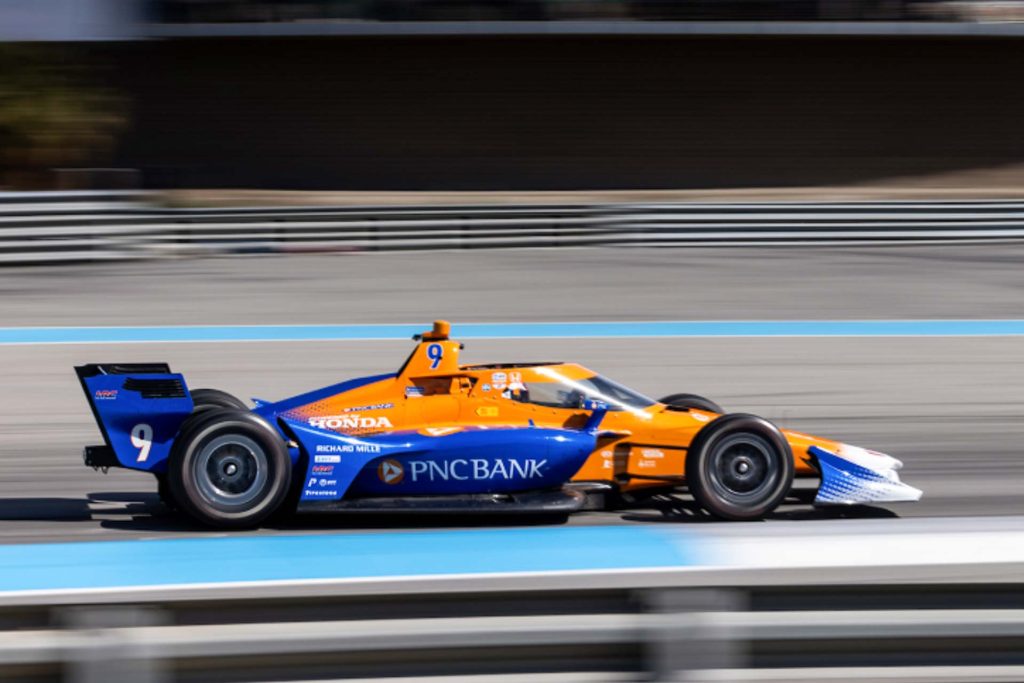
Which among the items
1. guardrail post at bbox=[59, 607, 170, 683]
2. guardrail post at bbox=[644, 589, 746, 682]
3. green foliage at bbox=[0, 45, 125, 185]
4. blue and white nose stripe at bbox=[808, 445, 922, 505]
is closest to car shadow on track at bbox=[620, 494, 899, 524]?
blue and white nose stripe at bbox=[808, 445, 922, 505]

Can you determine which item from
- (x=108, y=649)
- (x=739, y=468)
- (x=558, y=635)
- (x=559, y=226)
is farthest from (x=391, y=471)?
(x=559, y=226)

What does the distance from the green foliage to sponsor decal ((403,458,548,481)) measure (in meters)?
17.1

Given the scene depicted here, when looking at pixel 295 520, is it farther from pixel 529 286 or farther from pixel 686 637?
pixel 529 286

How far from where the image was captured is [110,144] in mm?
24922

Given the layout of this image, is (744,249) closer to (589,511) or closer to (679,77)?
(679,77)

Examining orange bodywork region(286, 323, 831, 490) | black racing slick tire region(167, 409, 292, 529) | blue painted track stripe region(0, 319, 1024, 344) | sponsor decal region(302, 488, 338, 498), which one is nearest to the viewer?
black racing slick tire region(167, 409, 292, 529)

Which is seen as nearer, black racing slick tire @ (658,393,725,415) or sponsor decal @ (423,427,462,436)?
sponsor decal @ (423,427,462,436)

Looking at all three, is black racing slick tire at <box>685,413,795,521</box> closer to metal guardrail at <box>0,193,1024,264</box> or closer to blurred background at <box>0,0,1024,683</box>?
blurred background at <box>0,0,1024,683</box>

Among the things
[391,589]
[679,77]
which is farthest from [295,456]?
[679,77]

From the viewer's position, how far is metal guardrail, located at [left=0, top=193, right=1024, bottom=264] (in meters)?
18.8

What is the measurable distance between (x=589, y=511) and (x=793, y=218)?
14.2m

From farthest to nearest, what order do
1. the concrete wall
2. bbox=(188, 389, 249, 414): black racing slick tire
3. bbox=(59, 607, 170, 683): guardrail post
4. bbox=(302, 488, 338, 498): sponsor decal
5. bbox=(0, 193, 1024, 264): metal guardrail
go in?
1. the concrete wall
2. bbox=(0, 193, 1024, 264): metal guardrail
3. bbox=(188, 389, 249, 414): black racing slick tire
4. bbox=(302, 488, 338, 498): sponsor decal
5. bbox=(59, 607, 170, 683): guardrail post

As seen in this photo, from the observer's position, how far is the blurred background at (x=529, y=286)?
2.97m

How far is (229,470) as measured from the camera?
624 cm
